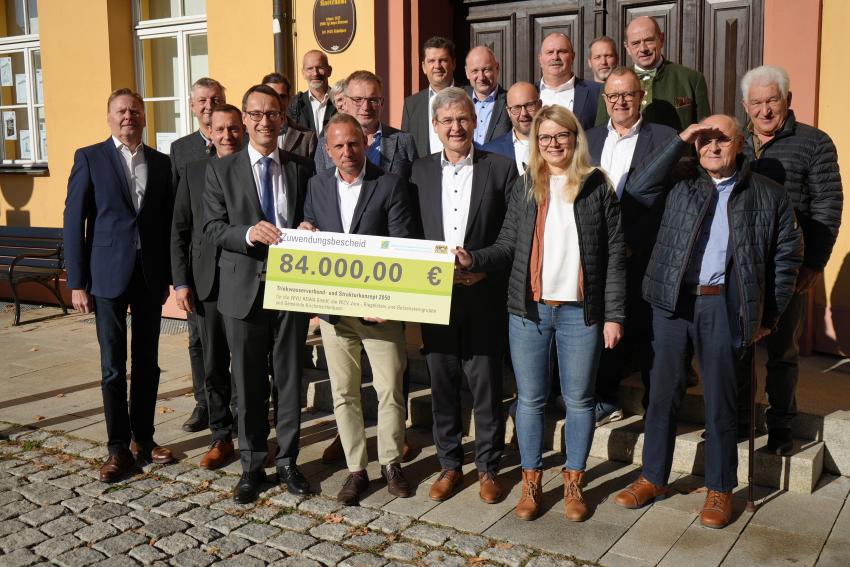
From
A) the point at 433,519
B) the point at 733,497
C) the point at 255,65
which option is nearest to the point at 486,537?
the point at 433,519

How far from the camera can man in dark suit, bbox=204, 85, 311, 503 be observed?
4.52 metres

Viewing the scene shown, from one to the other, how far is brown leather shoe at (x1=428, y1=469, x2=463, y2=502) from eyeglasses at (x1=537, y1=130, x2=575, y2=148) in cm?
179

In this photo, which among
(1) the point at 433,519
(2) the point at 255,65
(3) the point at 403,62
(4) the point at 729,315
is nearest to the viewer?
(4) the point at 729,315

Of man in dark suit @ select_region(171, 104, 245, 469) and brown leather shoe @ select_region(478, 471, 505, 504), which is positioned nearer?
brown leather shoe @ select_region(478, 471, 505, 504)

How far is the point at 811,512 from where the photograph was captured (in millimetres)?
4266

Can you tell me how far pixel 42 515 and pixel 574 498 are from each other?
270cm

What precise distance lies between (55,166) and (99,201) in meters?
6.17

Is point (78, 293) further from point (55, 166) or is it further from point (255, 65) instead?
point (55, 166)

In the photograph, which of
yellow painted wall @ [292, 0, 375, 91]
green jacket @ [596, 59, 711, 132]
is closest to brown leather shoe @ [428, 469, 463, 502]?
green jacket @ [596, 59, 711, 132]

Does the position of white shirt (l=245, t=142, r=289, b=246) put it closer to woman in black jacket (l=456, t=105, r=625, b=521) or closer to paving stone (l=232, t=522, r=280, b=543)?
woman in black jacket (l=456, t=105, r=625, b=521)

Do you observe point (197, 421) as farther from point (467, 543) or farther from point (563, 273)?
point (563, 273)

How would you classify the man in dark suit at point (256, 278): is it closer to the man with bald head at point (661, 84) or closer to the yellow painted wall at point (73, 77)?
the man with bald head at point (661, 84)

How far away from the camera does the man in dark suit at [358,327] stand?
442 centimetres

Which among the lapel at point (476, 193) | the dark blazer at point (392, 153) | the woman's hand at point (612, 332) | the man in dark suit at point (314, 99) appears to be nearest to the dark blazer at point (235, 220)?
the dark blazer at point (392, 153)
